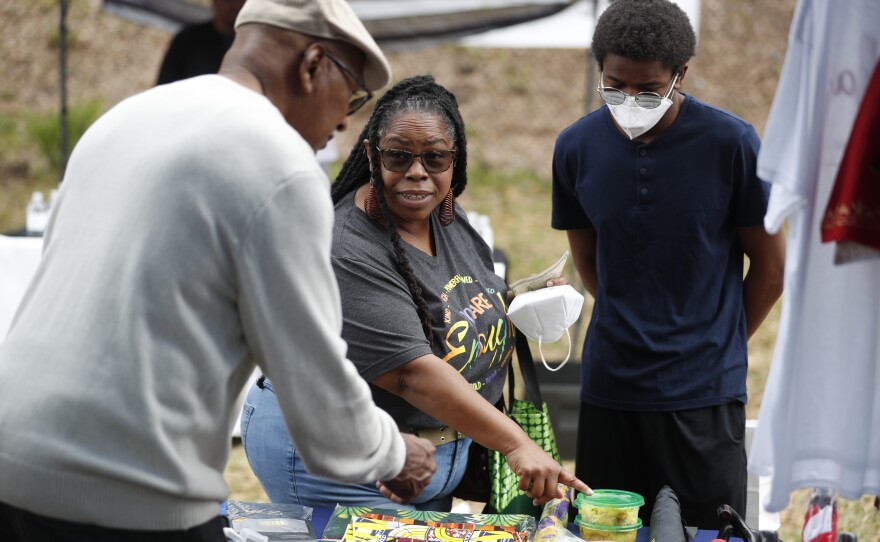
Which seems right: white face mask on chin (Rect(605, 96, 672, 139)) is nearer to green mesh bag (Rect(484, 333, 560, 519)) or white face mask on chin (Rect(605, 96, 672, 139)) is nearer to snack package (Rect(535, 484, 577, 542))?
green mesh bag (Rect(484, 333, 560, 519))

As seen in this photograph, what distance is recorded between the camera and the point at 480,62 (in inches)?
522

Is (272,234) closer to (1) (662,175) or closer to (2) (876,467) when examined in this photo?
(2) (876,467)

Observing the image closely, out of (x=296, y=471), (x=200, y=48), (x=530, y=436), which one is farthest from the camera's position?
(x=200, y=48)

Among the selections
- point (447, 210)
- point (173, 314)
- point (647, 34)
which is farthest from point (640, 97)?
point (173, 314)

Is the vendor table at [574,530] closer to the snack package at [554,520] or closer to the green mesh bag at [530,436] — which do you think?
the snack package at [554,520]

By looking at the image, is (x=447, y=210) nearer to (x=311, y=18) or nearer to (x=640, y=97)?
(x=640, y=97)

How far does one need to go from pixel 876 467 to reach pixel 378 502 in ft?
3.63

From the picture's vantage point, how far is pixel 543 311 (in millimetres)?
2605

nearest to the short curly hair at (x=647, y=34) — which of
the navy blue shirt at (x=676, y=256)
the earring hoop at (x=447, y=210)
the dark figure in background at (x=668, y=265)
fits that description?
the dark figure in background at (x=668, y=265)

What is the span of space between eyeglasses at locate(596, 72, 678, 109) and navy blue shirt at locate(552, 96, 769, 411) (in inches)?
4.3

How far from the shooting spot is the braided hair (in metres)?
2.44

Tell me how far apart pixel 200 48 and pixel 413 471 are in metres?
5.07

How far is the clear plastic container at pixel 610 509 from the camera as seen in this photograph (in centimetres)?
221

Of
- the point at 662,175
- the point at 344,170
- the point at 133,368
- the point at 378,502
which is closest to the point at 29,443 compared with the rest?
the point at 133,368
